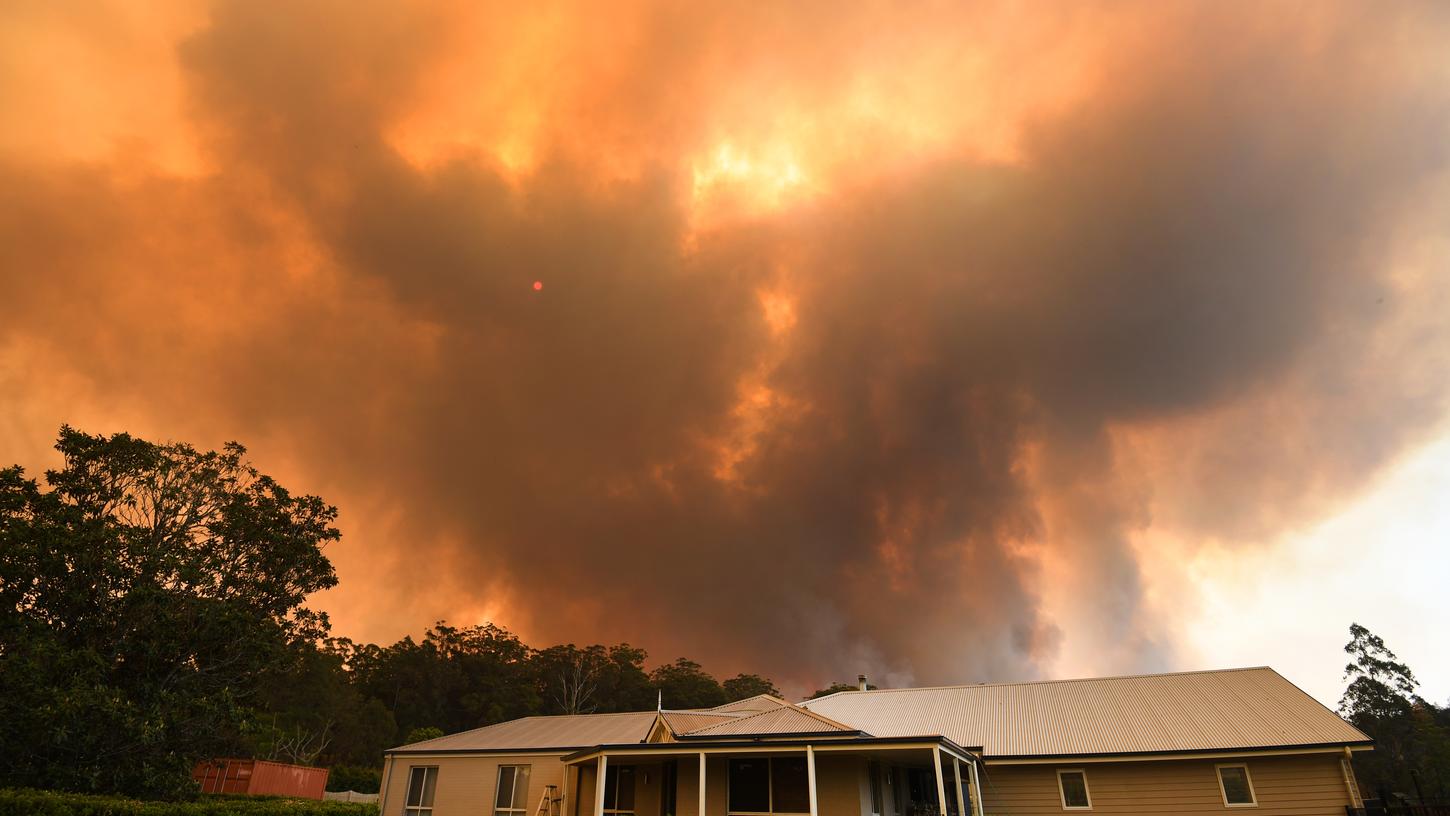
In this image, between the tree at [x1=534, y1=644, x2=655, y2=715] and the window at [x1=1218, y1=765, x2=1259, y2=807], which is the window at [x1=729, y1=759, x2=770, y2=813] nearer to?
the window at [x1=1218, y1=765, x2=1259, y2=807]

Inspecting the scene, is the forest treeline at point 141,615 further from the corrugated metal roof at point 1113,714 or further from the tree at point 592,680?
the tree at point 592,680

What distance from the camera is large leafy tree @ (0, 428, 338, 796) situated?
22609 millimetres

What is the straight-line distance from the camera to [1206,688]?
27.3 meters

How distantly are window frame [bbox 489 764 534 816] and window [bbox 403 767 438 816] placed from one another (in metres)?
3.15

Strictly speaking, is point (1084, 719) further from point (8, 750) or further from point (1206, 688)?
point (8, 750)

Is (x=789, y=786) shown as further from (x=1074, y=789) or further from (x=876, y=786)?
(x=1074, y=789)

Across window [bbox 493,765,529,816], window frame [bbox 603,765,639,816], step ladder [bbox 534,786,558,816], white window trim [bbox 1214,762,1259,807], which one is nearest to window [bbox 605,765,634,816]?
window frame [bbox 603,765,639,816]

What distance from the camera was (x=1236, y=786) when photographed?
72.1 feet

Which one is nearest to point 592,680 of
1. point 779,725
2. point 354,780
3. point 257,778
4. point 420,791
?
point 354,780

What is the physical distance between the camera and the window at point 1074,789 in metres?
23.2

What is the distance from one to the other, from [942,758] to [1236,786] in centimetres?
864

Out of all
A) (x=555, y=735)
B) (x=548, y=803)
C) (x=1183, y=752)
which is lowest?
(x=548, y=803)

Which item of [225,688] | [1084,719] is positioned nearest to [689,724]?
[1084,719]

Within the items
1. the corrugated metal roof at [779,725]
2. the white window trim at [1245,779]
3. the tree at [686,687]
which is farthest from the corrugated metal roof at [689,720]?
the tree at [686,687]
